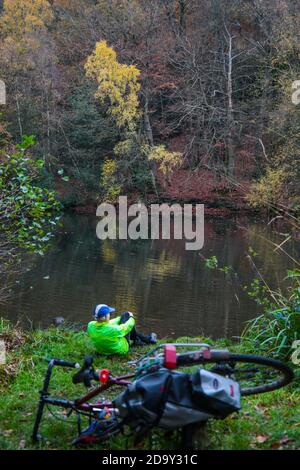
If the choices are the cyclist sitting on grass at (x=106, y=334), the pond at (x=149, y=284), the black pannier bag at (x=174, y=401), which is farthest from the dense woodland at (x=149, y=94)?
the black pannier bag at (x=174, y=401)

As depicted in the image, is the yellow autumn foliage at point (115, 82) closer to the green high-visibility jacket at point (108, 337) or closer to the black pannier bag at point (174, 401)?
the green high-visibility jacket at point (108, 337)

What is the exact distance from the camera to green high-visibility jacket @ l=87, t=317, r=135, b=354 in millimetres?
6199

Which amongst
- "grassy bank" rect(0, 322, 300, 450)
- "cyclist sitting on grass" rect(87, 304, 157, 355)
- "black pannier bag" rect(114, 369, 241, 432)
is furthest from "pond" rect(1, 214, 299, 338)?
"black pannier bag" rect(114, 369, 241, 432)

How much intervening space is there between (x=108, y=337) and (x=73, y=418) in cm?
235

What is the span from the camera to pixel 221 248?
2069cm

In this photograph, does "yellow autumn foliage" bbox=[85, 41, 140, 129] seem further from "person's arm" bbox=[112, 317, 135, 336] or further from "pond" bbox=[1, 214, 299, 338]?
"person's arm" bbox=[112, 317, 135, 336]

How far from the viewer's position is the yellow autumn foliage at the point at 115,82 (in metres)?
30.1

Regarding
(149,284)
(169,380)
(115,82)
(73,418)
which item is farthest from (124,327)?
(115,82)

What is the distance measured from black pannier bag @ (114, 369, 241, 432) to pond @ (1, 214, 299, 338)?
3.59m

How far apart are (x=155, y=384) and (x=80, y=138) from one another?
29766mm

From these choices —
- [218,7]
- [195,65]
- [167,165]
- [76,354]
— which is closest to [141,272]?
[76,354]

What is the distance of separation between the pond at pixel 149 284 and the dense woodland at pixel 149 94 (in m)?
9.61

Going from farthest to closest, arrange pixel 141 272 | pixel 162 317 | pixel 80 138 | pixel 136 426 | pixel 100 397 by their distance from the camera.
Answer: pixel 80 138 → pixel 141 272 → pixel 162 317 → pixel 100 397 → pixel 136 426

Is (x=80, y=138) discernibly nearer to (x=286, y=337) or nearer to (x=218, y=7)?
(x=218, y=7)
